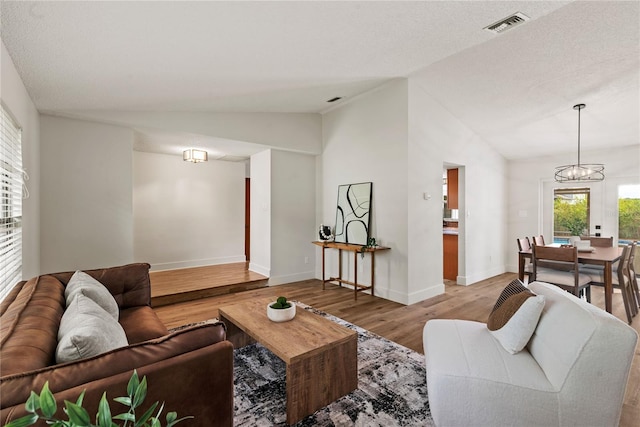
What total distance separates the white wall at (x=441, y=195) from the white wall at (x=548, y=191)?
9.5 inches

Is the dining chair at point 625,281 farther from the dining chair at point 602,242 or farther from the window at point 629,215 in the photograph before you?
the window at point 629,215

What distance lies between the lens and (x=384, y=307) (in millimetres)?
3893

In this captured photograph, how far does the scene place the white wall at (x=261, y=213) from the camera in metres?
5.08

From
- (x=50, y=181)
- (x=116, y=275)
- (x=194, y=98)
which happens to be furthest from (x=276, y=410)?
(x=50, y=181)

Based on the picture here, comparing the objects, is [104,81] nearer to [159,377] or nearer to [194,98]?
[194,98]

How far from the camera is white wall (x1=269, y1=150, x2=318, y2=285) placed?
5078mm

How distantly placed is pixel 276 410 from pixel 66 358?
1246 mm

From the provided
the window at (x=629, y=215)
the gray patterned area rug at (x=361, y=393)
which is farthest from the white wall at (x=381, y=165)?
the window at (x=629, y=215)

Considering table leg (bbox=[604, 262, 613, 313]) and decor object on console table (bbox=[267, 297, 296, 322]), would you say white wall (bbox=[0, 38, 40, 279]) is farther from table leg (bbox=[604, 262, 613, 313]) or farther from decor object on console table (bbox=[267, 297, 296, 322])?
table leg (bbox=[604, 262, 613, 313])

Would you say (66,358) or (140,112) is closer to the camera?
(66,358)

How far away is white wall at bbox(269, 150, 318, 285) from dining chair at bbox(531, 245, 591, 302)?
337 centimetres

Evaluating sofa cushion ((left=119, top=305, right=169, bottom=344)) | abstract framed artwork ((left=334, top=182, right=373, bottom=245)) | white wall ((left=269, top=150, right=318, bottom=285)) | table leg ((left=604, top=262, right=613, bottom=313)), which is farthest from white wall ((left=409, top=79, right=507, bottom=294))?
sofa cushion ((left=119, top=305, right=169, bottom=344))

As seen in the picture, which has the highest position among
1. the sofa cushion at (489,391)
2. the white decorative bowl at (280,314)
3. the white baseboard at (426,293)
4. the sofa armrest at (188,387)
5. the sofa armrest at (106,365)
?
the sofa armrest at (106,365)

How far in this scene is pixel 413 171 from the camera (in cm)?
411
